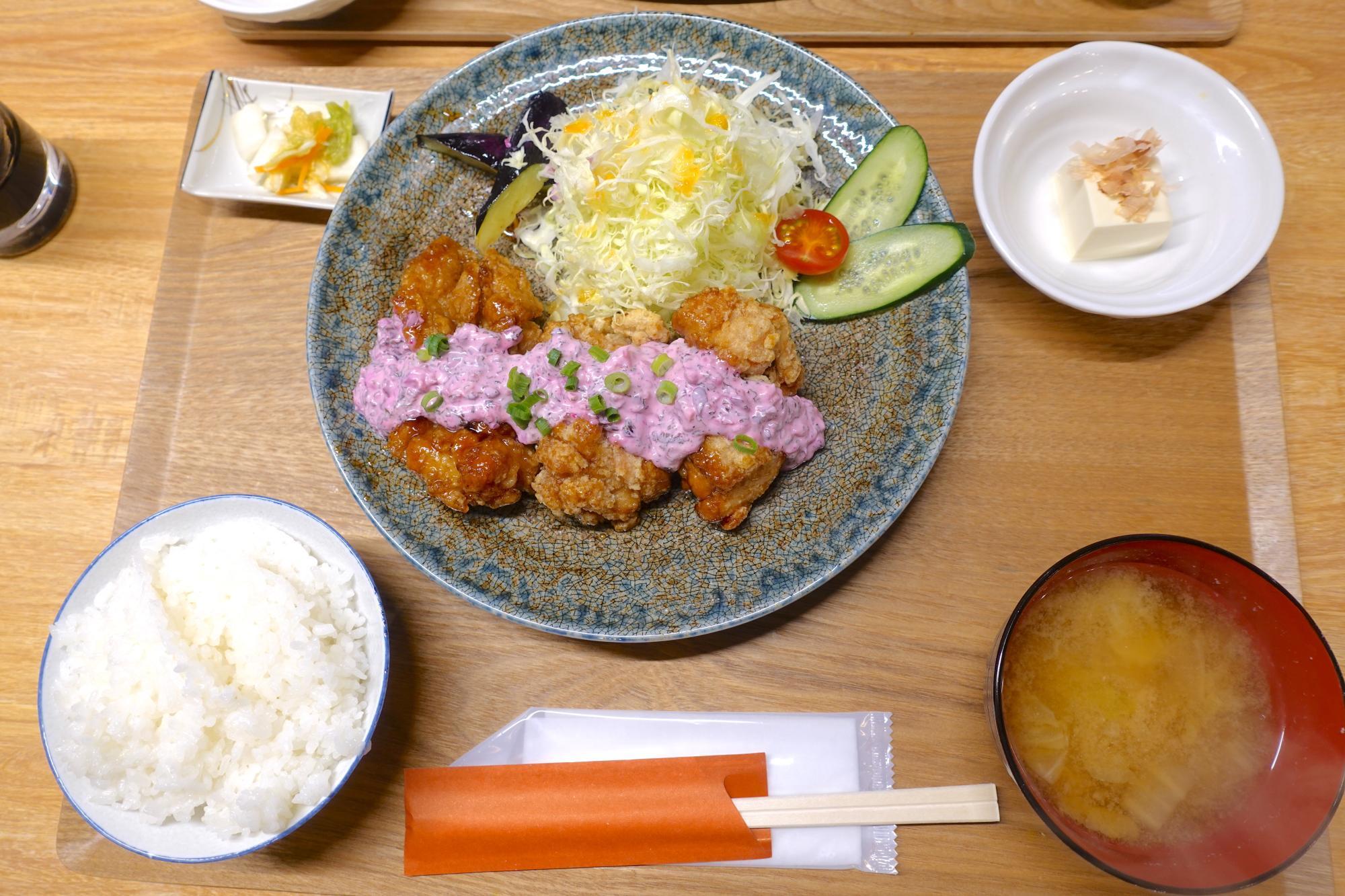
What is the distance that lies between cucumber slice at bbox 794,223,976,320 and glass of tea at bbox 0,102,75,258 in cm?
307

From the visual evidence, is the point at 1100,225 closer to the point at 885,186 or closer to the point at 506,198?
the point at 885,186

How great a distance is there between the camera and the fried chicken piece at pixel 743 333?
2.64 metres

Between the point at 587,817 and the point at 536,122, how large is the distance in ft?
8.03

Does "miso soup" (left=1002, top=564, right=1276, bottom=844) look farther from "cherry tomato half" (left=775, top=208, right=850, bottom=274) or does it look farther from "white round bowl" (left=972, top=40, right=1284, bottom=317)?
"cherry tomato half" (left=775, top=208, right=850, bottom=274)

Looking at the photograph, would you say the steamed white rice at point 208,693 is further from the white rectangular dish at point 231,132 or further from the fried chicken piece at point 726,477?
the white rectangular dish at point 231,132

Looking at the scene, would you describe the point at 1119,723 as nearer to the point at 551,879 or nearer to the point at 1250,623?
the point at 1250,623

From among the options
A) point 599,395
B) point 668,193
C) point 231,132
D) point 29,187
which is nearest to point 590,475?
point 599,395

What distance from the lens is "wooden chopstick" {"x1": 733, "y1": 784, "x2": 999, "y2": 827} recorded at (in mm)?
2424

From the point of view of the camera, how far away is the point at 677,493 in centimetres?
282

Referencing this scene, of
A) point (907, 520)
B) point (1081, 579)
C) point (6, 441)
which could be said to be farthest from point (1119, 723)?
point (6, 441)

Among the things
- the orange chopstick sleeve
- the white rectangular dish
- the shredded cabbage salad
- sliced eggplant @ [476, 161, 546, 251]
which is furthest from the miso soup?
the white rectangular dish

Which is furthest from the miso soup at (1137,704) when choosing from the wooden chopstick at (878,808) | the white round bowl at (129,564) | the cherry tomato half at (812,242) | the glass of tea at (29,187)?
the glass of tea at (29,187)

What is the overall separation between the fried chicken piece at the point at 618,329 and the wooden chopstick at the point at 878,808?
1.55 metres

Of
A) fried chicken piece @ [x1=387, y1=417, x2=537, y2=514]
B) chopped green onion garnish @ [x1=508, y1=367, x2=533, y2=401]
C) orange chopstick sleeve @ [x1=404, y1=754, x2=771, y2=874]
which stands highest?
chopped green onion garnish @ [x1=508, y1=367, x2=533, y2=401]
